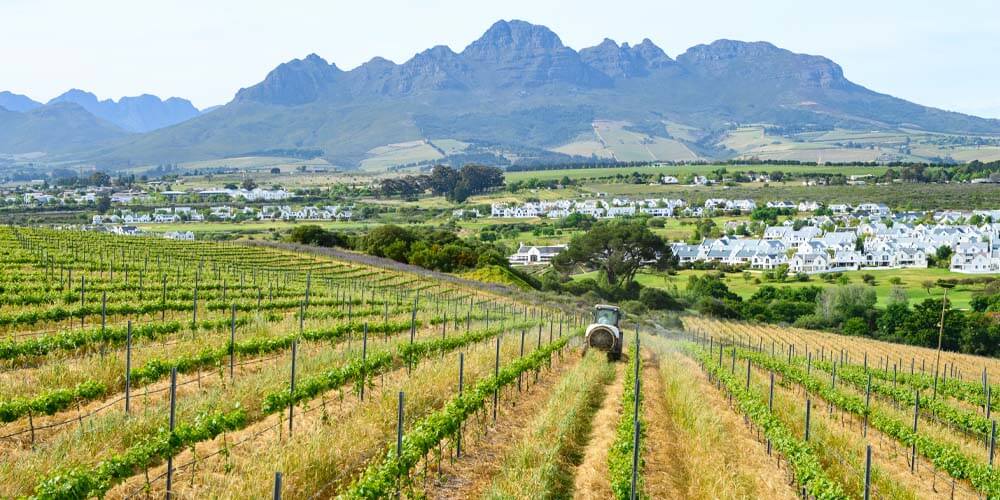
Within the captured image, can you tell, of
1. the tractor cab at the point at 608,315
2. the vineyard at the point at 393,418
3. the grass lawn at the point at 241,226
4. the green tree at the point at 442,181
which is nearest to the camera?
the vineyard at the point at 393,418

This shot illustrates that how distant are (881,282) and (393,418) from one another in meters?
79.0

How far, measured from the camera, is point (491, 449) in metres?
11.5

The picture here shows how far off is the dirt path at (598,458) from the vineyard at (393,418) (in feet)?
0.14

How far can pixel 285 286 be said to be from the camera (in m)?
29.8

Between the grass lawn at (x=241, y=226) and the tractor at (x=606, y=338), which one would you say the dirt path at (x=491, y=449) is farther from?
the grass lawn at (x=241, y=226)

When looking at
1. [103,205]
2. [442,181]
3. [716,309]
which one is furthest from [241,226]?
[442,181]

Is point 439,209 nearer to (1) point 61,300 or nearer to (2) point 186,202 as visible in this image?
(2) point 186,202

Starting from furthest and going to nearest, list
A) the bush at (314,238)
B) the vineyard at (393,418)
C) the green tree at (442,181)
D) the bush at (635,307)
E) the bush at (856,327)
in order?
the green tree at (442,181)
the bush at (314,238)
the bush at (856,327)
the bush at (635,307)
the vineyard at (393,418)

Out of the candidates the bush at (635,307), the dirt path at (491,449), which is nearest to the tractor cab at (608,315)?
the dirt path at (491,449)

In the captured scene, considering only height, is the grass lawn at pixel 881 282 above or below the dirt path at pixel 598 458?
below

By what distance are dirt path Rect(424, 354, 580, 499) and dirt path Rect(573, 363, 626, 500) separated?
3.42 feet

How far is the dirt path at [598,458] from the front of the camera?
33.3 feet

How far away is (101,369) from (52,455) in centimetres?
433

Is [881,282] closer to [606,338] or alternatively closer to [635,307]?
[635,307]
